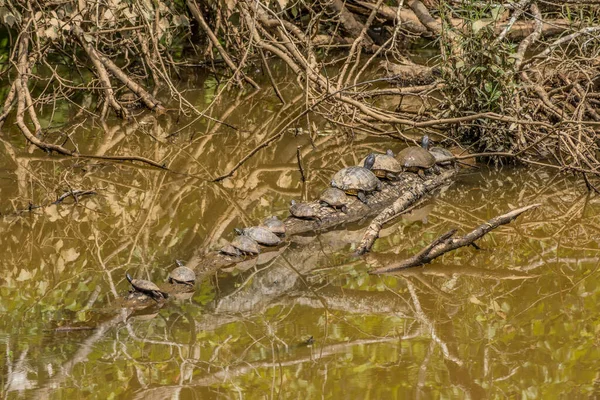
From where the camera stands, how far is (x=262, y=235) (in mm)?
5473

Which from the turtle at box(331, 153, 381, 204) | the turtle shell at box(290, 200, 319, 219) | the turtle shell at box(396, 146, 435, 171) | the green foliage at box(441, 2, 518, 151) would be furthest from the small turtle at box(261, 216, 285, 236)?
the green foliage at box(441, 2, 518, 151)

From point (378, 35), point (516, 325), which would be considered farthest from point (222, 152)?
point (378, 35)

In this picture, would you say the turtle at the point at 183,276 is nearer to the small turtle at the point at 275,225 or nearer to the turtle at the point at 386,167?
the small turtle at the point at 275,225

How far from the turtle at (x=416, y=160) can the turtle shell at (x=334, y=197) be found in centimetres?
78

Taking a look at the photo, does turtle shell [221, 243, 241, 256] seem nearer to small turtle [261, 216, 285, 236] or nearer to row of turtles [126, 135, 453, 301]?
row of turtles [126, 135, 453, 301]

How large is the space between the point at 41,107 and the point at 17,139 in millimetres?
739

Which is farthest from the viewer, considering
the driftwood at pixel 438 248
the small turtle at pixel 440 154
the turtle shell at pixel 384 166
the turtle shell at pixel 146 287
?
the small turtle at pixel 440 154

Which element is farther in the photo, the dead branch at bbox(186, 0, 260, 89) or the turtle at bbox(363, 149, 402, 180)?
the dead branch at bbox(186, 0, 260, 89)

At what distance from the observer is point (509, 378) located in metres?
Answer: 3.87

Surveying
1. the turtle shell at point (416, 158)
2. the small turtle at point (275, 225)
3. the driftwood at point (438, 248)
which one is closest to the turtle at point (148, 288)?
the small turtle at point (275, 225)

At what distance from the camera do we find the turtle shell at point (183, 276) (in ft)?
16.0

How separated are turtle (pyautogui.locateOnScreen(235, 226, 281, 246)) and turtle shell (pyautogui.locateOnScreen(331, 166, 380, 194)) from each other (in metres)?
0.87

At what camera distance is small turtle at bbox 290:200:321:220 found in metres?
5.87

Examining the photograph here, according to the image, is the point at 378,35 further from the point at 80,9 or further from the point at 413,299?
the point at 413,299
